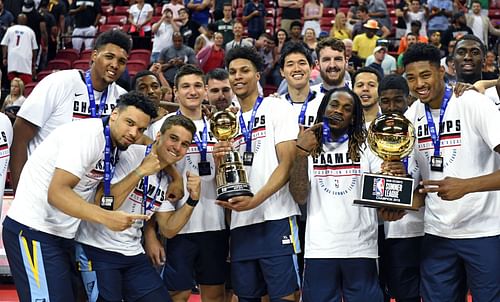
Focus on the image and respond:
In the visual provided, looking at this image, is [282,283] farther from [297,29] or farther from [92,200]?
[297,29]

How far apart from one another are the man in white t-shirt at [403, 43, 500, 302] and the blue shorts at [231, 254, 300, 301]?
2.98 ft

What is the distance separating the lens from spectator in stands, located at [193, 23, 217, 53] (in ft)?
47.6

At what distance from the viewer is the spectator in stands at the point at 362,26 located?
1502 cm

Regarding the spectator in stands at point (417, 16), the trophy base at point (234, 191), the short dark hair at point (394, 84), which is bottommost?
the trophy base at point (234, 191)

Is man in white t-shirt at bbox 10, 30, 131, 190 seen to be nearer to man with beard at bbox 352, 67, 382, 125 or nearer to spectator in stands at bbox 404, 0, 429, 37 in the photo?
man with beard at bbox 352, 67, 382, 125

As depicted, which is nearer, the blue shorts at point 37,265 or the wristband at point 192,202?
the blue shorts at point 37,265

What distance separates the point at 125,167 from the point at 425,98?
79.6 inches

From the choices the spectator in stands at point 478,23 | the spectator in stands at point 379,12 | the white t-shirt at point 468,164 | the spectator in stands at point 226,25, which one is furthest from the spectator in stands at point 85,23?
the white t-shirt at point 468,164

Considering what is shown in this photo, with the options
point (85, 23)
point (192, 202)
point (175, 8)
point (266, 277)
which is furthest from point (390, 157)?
point (85, 23)

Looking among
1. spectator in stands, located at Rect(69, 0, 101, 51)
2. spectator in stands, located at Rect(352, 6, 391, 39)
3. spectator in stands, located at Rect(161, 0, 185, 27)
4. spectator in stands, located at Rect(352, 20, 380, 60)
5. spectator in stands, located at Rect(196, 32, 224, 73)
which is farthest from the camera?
spectator in stands, located at Rect(69, 0, 101, 51)

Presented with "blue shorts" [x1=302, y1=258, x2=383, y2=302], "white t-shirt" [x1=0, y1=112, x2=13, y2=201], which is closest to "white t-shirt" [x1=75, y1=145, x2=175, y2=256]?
"white t-shirt" [x1=0, y1=112, x2=13, y2=201]

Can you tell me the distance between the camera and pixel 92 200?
5.34 m

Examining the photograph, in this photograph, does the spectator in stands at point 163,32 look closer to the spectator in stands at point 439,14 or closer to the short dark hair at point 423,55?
the spectator in stands at point 439,14

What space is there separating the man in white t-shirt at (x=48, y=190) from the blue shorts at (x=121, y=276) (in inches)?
7.7
